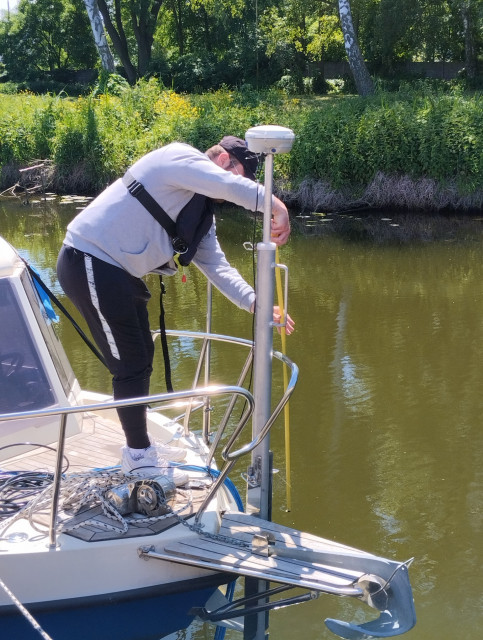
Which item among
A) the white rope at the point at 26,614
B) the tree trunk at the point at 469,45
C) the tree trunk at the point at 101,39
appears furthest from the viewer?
the tree trunk at the point at 469,45

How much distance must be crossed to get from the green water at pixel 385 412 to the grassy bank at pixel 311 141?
4.06 metres

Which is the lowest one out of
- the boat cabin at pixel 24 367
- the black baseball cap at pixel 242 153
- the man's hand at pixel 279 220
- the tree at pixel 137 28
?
the boat cabin at pixel 24 367

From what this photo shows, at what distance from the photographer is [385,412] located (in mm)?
6945

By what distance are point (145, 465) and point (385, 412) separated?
139 inches

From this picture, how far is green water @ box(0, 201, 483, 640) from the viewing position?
4.75 m

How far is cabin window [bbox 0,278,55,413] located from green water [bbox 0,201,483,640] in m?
1.50

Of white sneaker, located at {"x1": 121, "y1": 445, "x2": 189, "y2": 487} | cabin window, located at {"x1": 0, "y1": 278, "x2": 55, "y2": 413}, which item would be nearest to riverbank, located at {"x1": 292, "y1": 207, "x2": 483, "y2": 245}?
cabin window, located at {"x1": 0, "y1": 278, "x2": 55, "y2": 413}

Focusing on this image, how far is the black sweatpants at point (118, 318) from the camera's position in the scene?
12.0 ft

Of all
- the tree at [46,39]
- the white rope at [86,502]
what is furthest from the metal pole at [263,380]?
the tree at [46,39]

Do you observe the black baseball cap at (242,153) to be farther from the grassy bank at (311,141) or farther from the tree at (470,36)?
the tree at (470,36)

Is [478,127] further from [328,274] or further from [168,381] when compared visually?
[168,381]

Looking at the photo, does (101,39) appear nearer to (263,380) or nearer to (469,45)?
(469,45)

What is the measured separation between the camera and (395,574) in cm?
326

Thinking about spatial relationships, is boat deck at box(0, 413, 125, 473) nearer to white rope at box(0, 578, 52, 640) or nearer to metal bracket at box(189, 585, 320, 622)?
white rope at box(0, 578, 52, 640)
